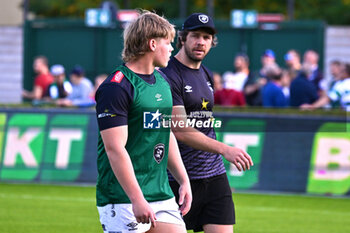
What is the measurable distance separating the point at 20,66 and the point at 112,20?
4.29 meters

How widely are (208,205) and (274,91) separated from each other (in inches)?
337

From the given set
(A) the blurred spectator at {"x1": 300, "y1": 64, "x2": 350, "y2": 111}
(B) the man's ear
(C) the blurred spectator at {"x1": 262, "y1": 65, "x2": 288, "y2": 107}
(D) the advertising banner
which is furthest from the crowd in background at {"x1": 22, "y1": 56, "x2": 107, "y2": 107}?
(B) the man's ear

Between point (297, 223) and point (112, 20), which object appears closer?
point (297, 223)

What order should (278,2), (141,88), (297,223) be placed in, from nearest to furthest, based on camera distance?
1. (141,88)
2. (297,223)
3. (278,2)

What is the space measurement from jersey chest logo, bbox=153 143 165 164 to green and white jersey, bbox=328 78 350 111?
963cm

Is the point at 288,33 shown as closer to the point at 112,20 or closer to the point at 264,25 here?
the point at 264,25

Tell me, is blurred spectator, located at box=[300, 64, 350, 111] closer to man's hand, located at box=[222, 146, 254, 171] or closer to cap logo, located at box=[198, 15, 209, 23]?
cap logo, located at box=[198, 15, 209, 23]

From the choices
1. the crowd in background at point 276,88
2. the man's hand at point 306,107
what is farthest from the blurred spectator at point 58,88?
the man's hand at point 306,107

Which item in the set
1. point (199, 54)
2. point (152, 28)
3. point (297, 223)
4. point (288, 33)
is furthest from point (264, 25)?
point (152, 28)

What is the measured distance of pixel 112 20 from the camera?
24.1 metres

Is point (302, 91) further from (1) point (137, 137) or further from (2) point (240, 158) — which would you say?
(1) point (137, 137)

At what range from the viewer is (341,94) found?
47.1ft

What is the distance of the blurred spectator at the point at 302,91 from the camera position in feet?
47.9

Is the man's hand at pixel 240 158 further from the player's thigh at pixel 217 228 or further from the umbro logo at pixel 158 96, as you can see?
the player's thigh at pixel 217 228
